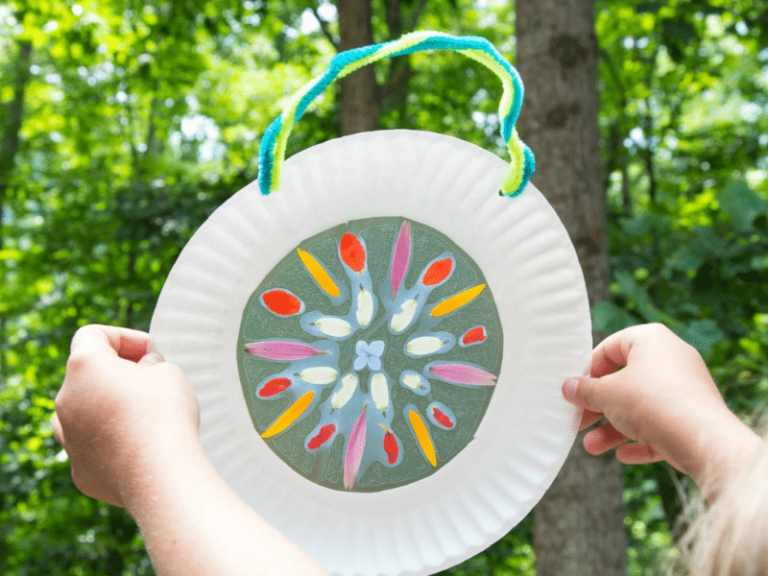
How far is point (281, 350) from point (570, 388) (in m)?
0.34

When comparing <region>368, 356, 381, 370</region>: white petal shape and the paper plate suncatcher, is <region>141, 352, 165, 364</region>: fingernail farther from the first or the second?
<region>368, 356, 381, 370</region>: white petal shape

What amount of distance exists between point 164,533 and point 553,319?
0.45 metres

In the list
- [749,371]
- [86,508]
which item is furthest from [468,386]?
[86,508]

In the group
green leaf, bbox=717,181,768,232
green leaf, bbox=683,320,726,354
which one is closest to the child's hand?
green leaf, bbox=683,320,726,354

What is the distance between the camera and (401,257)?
0.67 metres

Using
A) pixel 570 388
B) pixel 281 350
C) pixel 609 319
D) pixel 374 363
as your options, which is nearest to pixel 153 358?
pixel 281 350

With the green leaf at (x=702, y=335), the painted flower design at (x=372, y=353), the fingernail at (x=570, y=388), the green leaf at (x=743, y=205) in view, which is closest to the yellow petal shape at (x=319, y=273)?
the painted flower design at (x=372, y=353)

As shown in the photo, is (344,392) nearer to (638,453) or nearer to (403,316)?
(403,316)

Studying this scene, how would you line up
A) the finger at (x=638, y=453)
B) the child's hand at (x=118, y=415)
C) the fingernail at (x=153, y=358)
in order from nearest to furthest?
the child's hand at (x=118, y=415) → the fingernail at (x=153, y=358) → the finger at (x=638, y=453)

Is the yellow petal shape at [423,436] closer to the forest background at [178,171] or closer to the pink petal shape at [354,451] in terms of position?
the pink petal shape at [354,451]

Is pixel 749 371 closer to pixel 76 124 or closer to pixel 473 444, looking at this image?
pixel 473 444

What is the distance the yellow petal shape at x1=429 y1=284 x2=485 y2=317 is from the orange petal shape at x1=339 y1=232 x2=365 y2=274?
104 mm

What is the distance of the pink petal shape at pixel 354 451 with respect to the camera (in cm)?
69

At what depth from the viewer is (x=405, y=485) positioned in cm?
69
